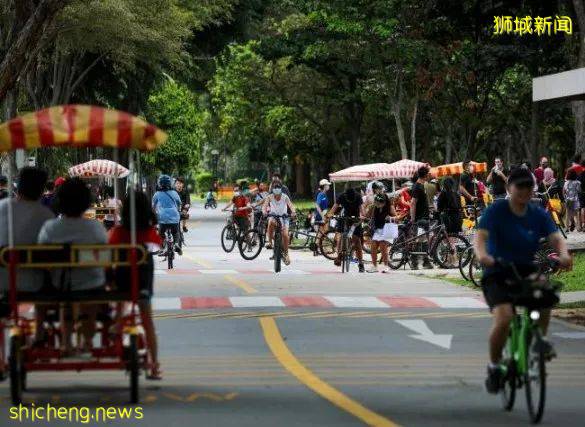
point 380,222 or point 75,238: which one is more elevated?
point 380,222

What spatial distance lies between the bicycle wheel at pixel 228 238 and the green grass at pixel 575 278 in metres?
12.6

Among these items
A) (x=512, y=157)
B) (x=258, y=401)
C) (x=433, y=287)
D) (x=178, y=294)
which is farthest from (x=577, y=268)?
(x=512, y=157)

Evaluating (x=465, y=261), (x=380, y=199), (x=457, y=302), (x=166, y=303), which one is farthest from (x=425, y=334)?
(x=380, y=199)

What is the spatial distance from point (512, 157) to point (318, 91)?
694 inches

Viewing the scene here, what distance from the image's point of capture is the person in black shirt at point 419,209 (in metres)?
31.6

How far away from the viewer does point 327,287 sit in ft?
86.1

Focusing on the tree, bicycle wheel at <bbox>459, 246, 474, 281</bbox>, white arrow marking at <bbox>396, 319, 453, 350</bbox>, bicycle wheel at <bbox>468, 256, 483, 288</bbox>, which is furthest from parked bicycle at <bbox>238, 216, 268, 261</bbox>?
the tree

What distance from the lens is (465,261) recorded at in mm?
27656

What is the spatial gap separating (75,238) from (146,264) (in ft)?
1.93

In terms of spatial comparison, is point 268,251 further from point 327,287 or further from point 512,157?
point 512,157

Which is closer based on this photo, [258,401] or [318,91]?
[258,401]

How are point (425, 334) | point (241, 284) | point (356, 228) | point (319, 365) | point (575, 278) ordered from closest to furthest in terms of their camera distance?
point (319, 365), point (425, 334), point (575, 278), point (241, 284), point (356, 228)

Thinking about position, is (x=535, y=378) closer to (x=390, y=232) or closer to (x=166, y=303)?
(x=166, y=303)

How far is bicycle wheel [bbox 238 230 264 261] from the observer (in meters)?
37.6
